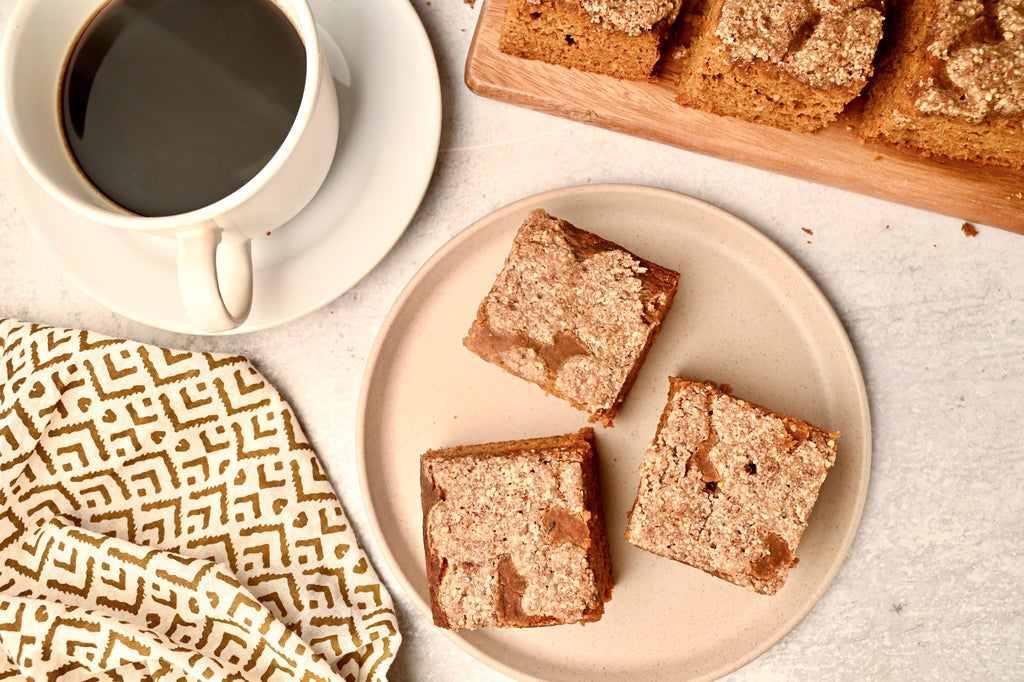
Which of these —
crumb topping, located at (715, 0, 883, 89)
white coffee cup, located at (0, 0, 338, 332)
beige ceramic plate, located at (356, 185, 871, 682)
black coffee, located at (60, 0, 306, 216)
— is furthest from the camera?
beige ceramic plate, located at (356, 185, 871, 682)

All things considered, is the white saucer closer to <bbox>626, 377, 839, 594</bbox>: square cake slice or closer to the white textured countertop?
the white textured countertop

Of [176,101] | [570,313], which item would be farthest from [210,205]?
[570,313]

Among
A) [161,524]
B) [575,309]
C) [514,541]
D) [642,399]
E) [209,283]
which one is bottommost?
[161,524]

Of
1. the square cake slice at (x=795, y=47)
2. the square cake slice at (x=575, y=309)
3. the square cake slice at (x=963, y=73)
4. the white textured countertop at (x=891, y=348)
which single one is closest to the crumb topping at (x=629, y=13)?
the square cake slice at (x=795, y=47)

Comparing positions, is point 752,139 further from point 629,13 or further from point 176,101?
point 176,101

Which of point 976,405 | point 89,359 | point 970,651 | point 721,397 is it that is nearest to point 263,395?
point 89,359

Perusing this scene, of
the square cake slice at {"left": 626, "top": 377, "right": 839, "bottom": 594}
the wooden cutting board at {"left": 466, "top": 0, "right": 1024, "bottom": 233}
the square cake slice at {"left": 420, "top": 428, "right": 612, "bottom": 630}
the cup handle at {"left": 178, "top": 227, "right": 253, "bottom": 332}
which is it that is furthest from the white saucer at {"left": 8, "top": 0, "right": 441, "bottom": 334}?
the square cake slice at {"left": 626, "top": 377, "right": 839, "bottom": 594}

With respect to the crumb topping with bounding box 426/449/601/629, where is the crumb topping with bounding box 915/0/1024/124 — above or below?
above
